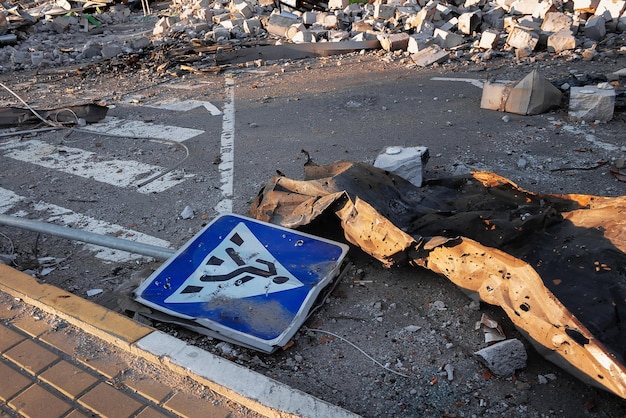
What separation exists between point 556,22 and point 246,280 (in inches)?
358

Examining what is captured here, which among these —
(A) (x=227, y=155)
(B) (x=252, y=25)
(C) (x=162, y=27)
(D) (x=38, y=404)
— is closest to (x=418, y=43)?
(B) (x=252, y=25)

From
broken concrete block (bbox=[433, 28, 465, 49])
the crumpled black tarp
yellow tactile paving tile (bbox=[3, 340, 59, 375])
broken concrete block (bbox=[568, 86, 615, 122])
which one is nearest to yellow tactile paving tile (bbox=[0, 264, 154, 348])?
yellow tactile paving tile (bbox=[3, 340, 59, 375])

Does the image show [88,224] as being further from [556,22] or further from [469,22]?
[556,22]

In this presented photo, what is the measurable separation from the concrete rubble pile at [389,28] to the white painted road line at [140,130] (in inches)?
178

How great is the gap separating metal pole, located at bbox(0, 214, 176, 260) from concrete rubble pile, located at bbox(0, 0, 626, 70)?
268 inches

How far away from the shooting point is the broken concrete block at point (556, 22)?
9.63 metres

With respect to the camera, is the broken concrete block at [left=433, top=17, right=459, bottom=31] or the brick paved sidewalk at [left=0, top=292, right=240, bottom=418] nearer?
the brick paved sidewalk at [left=0, top=292, right=240, bottom=418]

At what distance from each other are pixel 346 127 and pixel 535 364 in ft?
13.8

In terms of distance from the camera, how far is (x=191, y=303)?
121 inches

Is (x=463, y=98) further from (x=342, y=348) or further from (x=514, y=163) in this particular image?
(x=342, y=348)

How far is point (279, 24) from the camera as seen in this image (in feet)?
41.0

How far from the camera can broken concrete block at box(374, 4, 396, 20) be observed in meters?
Result: 11.9

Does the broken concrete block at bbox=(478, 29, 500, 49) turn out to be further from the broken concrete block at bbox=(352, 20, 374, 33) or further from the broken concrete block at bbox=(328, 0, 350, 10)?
the broken concrete block at bbox=(328, 0, 350, 10)

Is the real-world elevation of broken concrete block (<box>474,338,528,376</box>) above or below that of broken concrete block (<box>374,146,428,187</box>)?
below
